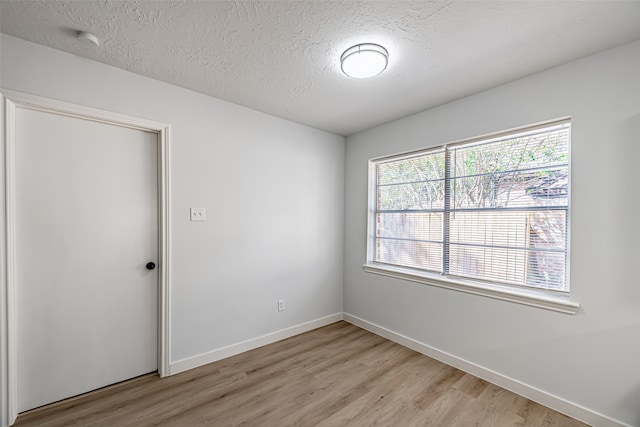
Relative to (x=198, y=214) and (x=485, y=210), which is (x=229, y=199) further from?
(x=485, y=210)

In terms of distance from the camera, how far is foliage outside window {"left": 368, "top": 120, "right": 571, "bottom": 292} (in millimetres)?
2107

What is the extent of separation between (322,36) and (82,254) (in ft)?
7.71

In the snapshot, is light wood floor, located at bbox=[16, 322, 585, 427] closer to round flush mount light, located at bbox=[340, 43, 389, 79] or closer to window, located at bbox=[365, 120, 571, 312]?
window, located at bbox=[365, 120, 571, 312]

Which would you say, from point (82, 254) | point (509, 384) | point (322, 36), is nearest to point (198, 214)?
point (82, 254)

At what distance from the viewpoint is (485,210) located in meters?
2.47

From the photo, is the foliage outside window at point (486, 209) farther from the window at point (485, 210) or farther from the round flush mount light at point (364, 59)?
the round flush mount light at point (364, 59)

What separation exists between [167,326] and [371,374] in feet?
6.09

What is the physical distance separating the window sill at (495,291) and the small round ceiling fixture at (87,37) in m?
3.22

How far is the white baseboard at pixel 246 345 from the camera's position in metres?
2.45

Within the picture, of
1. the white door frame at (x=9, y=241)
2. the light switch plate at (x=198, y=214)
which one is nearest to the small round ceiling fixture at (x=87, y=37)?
the white door frame at (x=9, y=241)

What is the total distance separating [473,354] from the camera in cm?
245

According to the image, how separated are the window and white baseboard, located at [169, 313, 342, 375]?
1.02m

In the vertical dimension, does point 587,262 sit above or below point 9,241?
below

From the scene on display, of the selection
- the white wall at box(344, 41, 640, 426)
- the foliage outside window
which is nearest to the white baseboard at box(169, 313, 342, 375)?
the foliage outside window
